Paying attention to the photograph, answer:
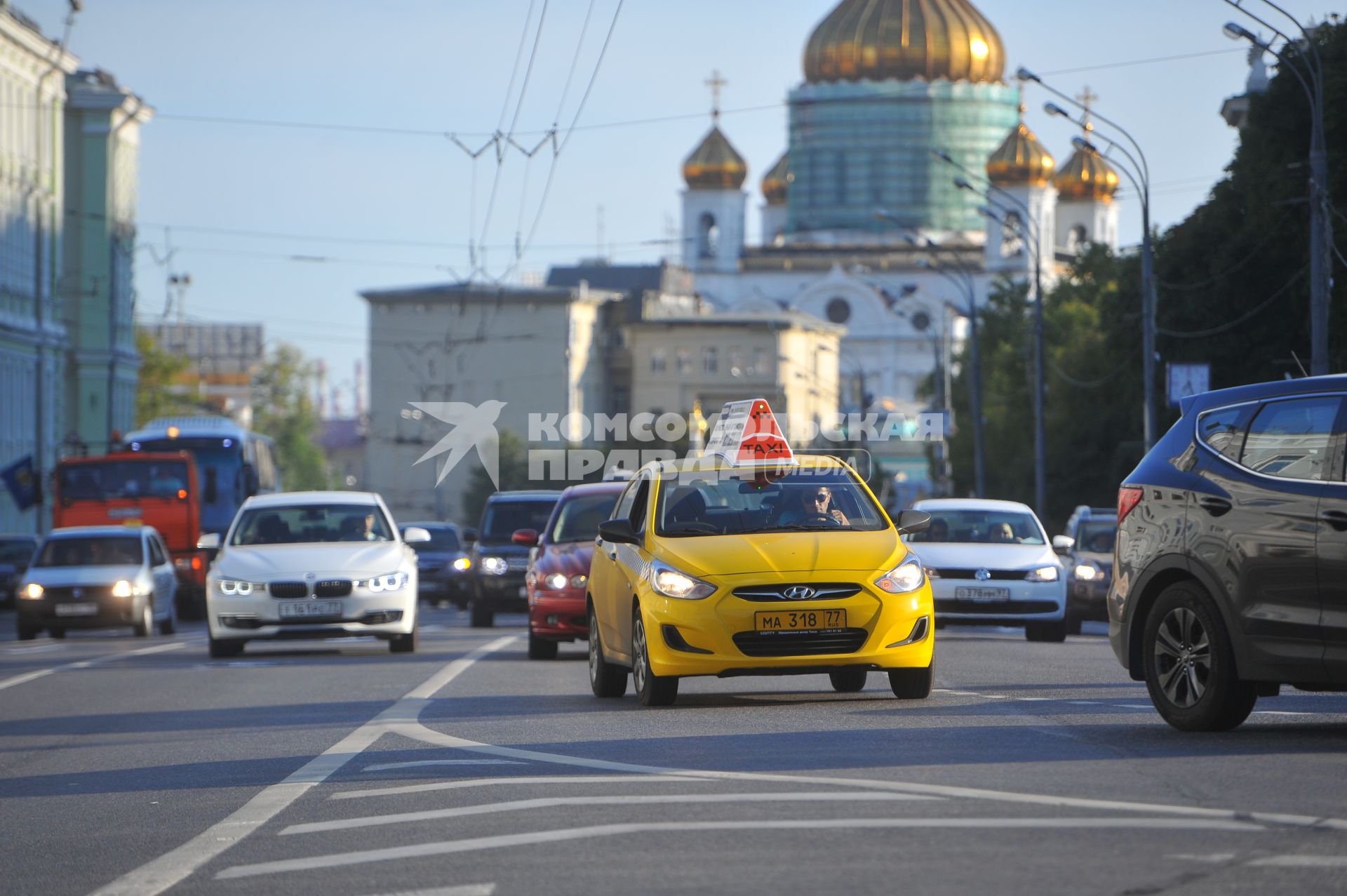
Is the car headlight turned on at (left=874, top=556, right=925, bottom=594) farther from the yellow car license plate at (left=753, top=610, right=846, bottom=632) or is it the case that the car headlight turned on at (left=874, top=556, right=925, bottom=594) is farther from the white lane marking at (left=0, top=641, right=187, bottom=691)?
the white lane marking at (left=0, top=641, right=187, bottom=691)

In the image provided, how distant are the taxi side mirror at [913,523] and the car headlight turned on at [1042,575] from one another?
32.7 feet

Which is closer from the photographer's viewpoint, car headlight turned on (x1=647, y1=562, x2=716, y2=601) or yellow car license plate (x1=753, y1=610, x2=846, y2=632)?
yellow car license plate (x1=753, y1=610, x2=846, y2=632)

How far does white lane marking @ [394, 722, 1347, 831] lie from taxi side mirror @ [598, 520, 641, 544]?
122 inches

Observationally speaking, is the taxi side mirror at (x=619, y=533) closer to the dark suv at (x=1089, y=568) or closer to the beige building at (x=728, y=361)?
the dark suv at (x=1089, y=568)

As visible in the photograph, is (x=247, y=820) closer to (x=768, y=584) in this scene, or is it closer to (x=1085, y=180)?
(x=768, y=584)

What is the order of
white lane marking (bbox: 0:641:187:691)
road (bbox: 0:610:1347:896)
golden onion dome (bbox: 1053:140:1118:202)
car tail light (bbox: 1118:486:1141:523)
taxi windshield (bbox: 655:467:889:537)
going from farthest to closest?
golden onion dome (bbox: 1053:140:1118:202) → white lane marking (bbox: 0:641:187:691) → taxi windshield (bbox: 655:467:889:537) → car tail light (bbox: 1118:486:1141:523) → road (bbox: 0:610:1347:896)

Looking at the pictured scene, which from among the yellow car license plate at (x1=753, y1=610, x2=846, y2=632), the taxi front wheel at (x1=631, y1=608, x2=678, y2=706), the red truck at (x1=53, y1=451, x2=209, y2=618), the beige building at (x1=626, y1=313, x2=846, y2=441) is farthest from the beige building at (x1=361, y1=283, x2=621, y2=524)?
the yellow car license plate at (x1=753, y1=610, x2=846, y2=632)

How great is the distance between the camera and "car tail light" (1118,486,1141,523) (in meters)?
12.5

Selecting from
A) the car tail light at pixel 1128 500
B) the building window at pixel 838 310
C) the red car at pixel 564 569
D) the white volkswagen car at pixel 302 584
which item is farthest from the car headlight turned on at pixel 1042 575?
the building window at pixel 838 310

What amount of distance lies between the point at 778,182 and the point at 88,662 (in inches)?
5229

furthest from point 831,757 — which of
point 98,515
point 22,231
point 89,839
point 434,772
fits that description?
point 22,231

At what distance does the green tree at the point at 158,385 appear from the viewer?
388 ft

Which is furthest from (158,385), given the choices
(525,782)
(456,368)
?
(525,782)

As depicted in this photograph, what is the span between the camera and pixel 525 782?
10453mm
